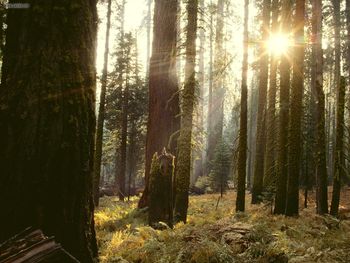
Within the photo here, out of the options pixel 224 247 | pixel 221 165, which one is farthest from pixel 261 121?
pixel 224 247

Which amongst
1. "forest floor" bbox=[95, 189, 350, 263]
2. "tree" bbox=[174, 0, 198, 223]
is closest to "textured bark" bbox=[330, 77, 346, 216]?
"forest floor" bbox=[95, 189, 350, 263]

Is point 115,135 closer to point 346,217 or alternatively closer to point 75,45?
point 346,217

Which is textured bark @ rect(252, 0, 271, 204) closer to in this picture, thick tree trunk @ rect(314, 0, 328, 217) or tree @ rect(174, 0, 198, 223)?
thick tree trunk @ rect(314, 0, 328, 217)

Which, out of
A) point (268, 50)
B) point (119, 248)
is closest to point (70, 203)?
point (119, 248)

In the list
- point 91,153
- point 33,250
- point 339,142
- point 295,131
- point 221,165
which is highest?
point 295,131

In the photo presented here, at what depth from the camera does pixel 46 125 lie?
3135mm

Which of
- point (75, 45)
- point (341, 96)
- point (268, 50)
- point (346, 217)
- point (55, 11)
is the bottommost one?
point (346, 217)

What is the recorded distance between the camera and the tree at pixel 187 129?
11234 millimetres

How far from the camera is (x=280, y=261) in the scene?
5.68 m

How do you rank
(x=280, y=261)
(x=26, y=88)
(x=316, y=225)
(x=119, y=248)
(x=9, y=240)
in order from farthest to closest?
(x=316, y=225), (x=119, y=248), (x=280, y=261), (x=26, y=88), (x=9, y=240)

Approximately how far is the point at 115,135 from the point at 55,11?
2160 centimetres

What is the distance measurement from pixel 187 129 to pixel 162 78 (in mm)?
2020

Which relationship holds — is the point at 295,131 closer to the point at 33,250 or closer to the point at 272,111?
the point at 272,111

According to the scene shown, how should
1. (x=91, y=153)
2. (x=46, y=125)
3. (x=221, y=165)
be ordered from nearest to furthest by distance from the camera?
(x=46, y=125), (x=91, y=153), (x=221, y=165)
